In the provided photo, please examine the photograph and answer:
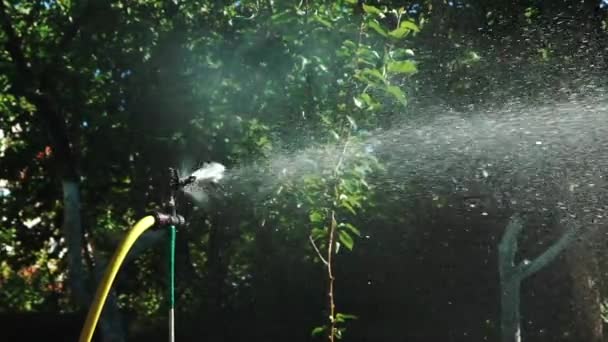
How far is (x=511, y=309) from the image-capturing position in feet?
26.4

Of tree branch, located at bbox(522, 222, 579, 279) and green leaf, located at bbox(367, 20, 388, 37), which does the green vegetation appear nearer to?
tree branch, located at bbox(522, 222, 579, 279)

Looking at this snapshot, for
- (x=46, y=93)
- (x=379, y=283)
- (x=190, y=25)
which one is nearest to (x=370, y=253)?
(x=379, y=283)

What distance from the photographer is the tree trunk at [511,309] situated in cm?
800

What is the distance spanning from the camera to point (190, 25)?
25.1ft

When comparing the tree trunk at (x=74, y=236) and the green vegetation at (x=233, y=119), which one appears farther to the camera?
the tree trunk at (x=74, y=236)

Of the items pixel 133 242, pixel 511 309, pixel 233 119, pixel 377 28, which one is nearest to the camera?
pixel 133 242

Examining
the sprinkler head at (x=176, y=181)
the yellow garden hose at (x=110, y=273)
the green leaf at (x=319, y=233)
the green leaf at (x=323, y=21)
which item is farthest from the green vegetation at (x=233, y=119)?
the yellow garden hose at (x=110, y=273)

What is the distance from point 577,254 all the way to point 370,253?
1.92m

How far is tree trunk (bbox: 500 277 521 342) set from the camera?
8000 millimetres

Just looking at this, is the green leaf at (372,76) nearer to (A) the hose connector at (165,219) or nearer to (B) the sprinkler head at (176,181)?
(B) the sprinkler head at (176,181)

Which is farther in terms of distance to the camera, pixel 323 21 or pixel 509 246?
pixel 509 246

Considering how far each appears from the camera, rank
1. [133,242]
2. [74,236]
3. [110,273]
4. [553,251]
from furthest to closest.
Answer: [74,236], [553,251], [133,242], [110,273]

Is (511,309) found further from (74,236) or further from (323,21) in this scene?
(323,21)

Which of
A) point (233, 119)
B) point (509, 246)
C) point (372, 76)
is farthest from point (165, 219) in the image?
point (509, 246)
